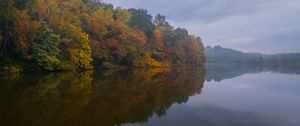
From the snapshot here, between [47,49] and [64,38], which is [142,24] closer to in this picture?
Result: [64,38]

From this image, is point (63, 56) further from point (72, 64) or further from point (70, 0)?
point (70, 0)

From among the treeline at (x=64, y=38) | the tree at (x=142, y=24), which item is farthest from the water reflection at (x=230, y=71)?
the tree at (x=142, y=24)

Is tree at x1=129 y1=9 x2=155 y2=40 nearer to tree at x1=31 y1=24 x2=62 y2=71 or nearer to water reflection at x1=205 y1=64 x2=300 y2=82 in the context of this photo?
water reflection at x1=205 y1=64 x2=300 y2=82

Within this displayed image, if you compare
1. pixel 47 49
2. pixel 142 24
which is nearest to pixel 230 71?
pixel 142 24

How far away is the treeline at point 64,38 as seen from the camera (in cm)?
3130

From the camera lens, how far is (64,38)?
3866 cm

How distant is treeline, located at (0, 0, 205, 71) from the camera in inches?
1232

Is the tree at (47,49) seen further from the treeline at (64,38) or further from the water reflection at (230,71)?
the water reflection at (230,71)

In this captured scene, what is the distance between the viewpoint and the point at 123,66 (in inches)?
2276

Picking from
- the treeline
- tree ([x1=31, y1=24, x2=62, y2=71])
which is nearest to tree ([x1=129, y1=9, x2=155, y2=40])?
the treeline

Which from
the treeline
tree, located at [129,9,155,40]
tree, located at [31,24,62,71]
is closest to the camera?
the treeline

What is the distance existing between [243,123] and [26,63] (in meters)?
29.5

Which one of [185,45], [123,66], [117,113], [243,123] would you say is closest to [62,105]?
[117,113]

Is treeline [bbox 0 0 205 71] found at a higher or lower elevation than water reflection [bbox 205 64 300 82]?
higher
